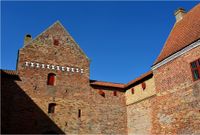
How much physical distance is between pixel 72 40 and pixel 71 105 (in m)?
6.09

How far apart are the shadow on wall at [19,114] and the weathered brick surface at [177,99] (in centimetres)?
790

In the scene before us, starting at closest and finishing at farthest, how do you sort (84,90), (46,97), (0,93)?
(0,93) → (46,97) → (84,90)

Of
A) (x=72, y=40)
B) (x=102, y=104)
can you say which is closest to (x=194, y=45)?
(x=102, y=104)

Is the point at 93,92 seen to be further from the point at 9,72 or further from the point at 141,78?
the point at 9,72

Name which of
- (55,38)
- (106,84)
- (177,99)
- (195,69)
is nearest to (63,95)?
(106,84)

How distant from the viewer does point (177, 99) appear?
15.4 m

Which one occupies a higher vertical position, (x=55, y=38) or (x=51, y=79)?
(x=55, y=38)

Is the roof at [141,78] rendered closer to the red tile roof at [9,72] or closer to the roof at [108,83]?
the roof at [108,83]

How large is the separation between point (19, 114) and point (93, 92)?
661 cm

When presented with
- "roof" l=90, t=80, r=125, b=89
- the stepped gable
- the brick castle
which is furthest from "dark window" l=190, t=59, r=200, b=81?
the stepped gable

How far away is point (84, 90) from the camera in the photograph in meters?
21.2

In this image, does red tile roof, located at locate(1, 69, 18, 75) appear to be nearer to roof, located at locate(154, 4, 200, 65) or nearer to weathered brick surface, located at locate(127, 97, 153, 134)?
weathered brick surface, located at locate(127, 97, 153, 134)

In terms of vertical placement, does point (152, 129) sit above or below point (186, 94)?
below

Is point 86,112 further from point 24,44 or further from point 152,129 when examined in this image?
point 24,44
